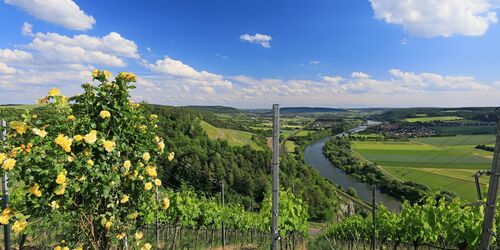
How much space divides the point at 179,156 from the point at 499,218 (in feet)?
172

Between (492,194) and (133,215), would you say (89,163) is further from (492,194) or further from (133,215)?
(492,194)

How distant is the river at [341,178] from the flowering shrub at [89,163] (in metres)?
39.6

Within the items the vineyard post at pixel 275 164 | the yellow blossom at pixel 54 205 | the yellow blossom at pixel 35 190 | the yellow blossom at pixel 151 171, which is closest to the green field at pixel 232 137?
the vineyard post at pixel 275 164

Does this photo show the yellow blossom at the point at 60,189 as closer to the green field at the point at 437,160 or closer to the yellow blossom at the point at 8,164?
the yellow blossom at the point at 8,164

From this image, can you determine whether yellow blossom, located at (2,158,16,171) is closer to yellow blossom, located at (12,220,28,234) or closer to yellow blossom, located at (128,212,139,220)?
yellow blossom, located at (12,220,28,234)

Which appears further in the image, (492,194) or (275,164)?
(275,164)

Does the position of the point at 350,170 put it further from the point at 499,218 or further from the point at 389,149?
the point at 499,218

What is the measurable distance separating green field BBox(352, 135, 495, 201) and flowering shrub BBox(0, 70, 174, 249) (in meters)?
37.1

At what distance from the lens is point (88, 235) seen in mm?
2707

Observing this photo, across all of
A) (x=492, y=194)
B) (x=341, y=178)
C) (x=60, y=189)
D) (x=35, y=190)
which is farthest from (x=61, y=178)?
(x=341, y=178)

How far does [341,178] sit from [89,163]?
65790mm

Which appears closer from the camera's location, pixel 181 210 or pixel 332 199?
pixel 181 210

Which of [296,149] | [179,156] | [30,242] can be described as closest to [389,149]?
→ [296,149]

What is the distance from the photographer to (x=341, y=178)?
63.4 metres
